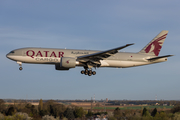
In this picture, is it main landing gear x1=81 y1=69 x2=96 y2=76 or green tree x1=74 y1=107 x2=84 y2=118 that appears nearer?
main landing gear x1=81 y1=69 x2=96 y2=76

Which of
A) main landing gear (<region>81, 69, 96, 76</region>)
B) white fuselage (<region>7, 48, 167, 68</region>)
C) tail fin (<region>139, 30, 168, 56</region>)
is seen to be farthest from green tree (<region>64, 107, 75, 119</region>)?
white fuselage (<region>7, 48, 167, 68</region>)

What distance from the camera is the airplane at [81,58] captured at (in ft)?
146

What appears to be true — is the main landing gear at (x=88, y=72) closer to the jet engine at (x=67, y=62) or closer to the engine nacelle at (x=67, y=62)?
the jet engine at (x=67, y=62)

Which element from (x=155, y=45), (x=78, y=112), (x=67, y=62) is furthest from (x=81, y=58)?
(x=78, y=112)

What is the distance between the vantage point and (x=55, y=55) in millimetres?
45500

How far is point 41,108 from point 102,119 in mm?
35869

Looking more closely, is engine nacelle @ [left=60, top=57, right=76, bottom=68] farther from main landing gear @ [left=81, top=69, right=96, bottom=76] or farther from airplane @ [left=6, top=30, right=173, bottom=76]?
main landing gear @ [left=81, top=69, right=96, bottom=76]

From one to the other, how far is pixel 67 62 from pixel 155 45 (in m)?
22.2

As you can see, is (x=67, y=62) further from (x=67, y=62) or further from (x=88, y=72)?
(x=88, y=72)

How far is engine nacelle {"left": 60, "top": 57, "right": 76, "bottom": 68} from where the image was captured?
4372 cm

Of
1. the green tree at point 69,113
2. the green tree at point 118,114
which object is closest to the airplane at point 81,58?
the green tree at point 118,114

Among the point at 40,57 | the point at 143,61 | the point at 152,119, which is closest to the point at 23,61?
the point at 40,57

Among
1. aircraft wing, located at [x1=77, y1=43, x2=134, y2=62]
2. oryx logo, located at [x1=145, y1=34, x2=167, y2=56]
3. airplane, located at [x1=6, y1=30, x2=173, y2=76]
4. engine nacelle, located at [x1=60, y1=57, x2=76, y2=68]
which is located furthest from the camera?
oryx logo, located at [x1=145, y1=34, x2=167, y2=56]

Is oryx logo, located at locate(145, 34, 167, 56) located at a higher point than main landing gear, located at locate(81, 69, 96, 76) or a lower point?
higher
